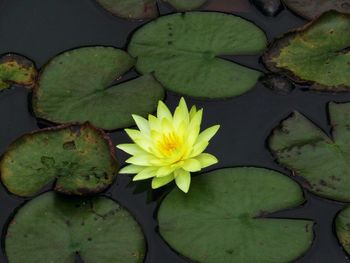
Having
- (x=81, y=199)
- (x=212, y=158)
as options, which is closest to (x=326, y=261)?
(x=212, y=158)

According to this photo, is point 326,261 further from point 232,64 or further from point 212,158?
point 232,64

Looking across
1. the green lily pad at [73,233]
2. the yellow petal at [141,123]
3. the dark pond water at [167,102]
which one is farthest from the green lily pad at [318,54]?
the green lily pad at [73,233]

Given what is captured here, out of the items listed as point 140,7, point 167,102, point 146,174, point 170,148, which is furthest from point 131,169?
point 140,7

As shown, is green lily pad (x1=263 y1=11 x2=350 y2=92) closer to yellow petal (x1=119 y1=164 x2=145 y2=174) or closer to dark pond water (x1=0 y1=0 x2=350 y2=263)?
dark pond water (x1=0 y1=0 x2=350 y2=263)

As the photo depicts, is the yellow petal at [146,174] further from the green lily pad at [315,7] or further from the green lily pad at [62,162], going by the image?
the green lily pad at [315,7]

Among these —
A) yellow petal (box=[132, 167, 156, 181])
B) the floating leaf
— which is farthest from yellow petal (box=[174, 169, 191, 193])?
the floating leaf

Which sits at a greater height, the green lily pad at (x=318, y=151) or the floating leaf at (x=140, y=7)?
the floating leaf at (x=140, y=7)

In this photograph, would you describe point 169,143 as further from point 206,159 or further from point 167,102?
point 167,102
